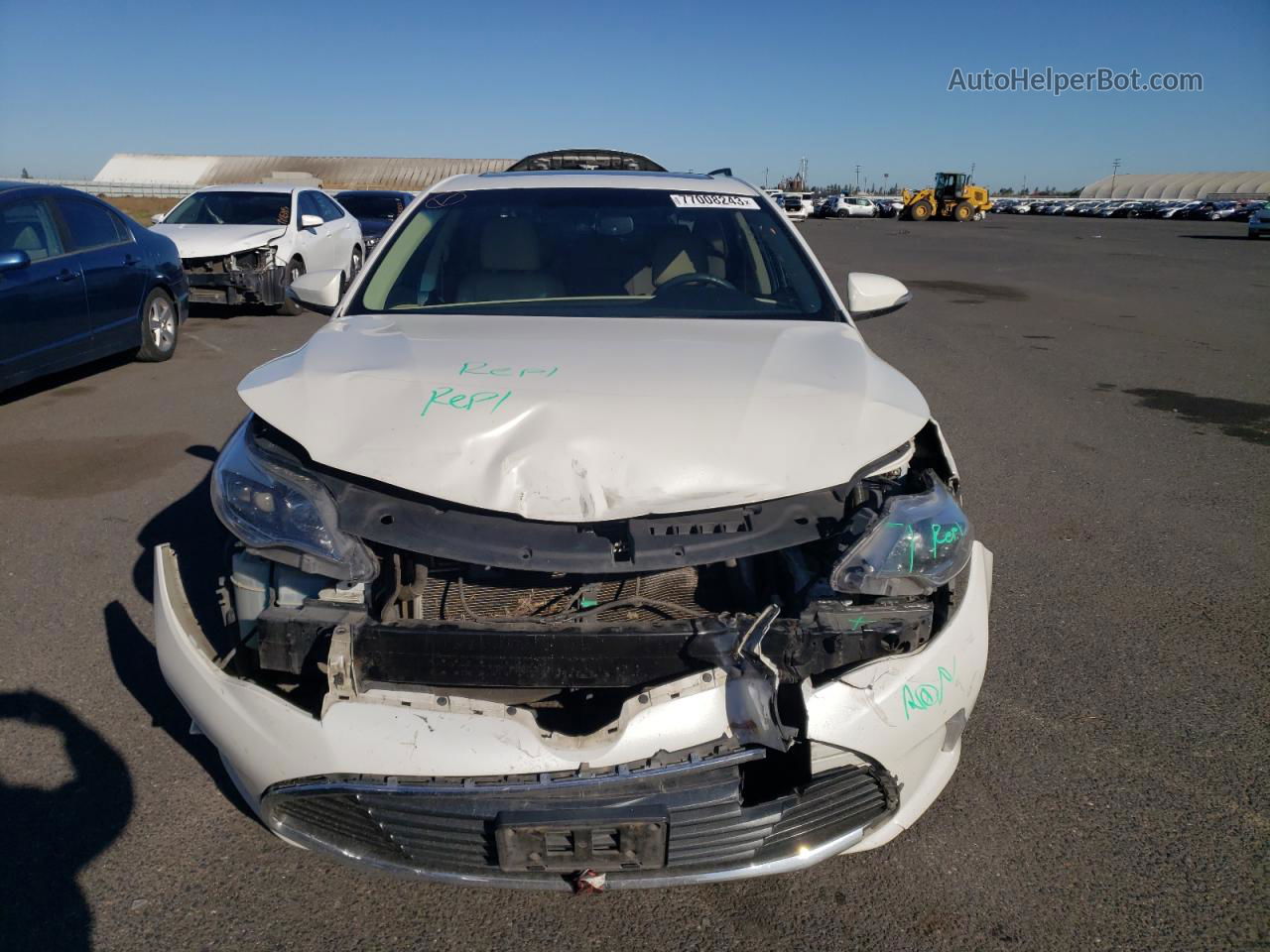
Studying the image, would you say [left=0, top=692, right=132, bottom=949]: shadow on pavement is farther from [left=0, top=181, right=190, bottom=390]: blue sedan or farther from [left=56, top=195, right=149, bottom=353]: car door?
[left=56, top=195, right=149, bottom=353]: car door

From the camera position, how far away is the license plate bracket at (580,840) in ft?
6.49

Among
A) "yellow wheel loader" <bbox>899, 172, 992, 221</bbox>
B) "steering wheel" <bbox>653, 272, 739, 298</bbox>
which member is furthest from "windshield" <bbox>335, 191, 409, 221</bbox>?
"yellow wheel loader" <bbox>899, 172, 992, 221</bbox>

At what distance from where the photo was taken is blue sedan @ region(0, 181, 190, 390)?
6.84 meters

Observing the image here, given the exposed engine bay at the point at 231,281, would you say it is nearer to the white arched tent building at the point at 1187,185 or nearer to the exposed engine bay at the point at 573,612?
the exposed engine bay at the point at 573,612

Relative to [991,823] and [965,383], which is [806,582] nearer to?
[991,823]

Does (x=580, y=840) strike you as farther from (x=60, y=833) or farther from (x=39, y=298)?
(x=39, y=298)

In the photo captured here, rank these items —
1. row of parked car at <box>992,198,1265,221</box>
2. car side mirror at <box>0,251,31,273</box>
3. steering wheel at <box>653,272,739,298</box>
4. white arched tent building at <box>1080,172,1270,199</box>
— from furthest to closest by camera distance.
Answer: white arched tent building at <box>1080,172,1270,199</box> → row of parked car at <box>992,198,1265,221</box> → car side mirror at <box>0,251,31,273</box> → steering wheel at <box>653,272,739,298</box>

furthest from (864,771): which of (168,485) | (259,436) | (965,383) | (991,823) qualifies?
(965,383)

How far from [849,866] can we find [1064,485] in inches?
151

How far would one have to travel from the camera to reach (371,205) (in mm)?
18250

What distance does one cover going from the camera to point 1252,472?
6.00 metres

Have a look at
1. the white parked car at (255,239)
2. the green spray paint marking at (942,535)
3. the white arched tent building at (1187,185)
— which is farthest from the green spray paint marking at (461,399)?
the white arched tent building at (1187,185)

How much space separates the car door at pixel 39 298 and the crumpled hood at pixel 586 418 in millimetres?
5133

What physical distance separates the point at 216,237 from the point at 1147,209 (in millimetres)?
80843
